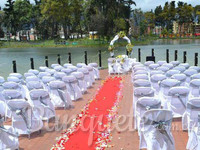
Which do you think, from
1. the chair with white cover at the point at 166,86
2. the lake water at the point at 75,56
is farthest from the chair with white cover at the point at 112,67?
the chair with white cover at the point at 166,86

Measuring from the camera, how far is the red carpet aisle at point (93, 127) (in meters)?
5.86

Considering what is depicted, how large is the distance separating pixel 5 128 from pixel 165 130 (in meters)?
3.09

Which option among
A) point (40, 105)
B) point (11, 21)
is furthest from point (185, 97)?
point (11, 21)

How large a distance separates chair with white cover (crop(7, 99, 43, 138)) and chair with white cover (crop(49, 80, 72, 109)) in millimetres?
2018

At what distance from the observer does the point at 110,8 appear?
54.5m

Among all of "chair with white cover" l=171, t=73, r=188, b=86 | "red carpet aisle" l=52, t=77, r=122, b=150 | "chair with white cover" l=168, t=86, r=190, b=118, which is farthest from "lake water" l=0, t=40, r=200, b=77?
"chair with white cover" l=168, t=86, r=190, b=118

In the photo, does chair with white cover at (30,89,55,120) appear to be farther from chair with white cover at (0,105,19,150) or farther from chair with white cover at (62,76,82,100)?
chair with white cover at (62,76,82,100)

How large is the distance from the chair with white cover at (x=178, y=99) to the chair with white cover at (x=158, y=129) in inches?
84.0

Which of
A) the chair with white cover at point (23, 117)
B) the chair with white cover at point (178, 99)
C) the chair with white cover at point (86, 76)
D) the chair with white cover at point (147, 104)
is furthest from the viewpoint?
the chair with white cover at point (86, 76)

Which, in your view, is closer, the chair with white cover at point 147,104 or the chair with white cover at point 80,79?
the chair with white cover at point 147,104

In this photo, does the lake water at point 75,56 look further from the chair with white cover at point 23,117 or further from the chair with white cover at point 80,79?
the chair with white cover at point 23,117

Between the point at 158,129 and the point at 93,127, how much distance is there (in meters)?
2.34

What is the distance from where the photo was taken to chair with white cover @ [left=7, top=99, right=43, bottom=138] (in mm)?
6019

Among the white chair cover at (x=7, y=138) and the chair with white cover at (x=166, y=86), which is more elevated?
the chair with white cover at (x=166, y=86)
